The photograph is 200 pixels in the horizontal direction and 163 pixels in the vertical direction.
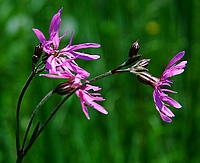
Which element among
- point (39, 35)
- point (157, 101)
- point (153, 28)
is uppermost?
point (153, 28)

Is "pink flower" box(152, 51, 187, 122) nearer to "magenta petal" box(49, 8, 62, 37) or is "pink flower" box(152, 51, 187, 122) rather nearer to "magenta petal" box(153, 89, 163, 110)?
"magenta petal" box(153, 89, 163, 110)

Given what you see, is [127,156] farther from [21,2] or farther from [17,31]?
[21,2]

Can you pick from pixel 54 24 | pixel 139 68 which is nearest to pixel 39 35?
pixel 54 24

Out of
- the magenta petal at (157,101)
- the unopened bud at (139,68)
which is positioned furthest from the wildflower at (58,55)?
the magenta petal at (157,101)

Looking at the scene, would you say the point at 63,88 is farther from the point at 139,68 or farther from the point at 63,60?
the point at 139,68

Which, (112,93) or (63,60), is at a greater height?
(63,60)

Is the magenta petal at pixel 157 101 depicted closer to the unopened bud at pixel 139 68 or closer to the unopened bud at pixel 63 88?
the unopened bud at pixel 139 68

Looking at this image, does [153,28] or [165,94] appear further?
[153,28]

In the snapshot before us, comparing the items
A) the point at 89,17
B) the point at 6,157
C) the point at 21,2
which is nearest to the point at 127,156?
the point at 6,157

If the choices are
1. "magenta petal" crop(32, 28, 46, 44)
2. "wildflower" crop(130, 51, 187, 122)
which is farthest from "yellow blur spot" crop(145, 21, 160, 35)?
"magenta petal" crop(32, 28, 46, 44)
